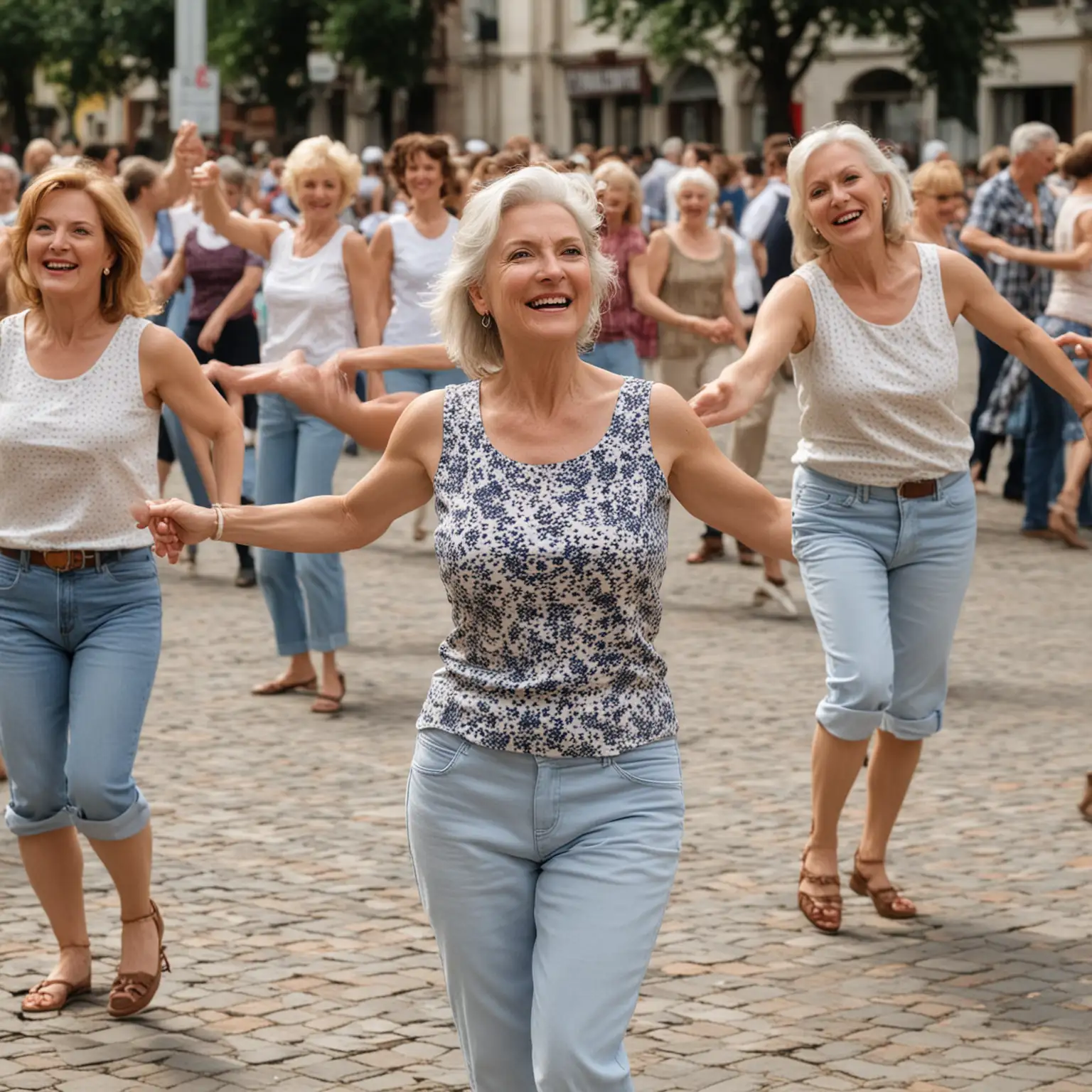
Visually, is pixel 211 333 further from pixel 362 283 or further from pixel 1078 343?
pixel 1078 343

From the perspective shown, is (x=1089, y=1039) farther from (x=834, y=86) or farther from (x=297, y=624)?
(x=834, y=86)

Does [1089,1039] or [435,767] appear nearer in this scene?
[435,767]

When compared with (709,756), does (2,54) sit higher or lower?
higher

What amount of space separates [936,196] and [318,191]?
14.1 feet

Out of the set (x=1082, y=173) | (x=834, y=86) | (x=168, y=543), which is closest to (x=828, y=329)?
(x=168, y=543)

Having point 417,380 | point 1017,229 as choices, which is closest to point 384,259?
point 417,380

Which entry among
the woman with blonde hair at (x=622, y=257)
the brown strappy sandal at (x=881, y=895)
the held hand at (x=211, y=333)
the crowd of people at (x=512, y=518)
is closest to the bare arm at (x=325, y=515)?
the crowd of people at (x=512, y=518)

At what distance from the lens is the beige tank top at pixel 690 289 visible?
12148mm

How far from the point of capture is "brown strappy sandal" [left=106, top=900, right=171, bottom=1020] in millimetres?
5371

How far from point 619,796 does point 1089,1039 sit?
6.41ft

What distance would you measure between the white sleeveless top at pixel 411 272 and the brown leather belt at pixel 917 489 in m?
5.03

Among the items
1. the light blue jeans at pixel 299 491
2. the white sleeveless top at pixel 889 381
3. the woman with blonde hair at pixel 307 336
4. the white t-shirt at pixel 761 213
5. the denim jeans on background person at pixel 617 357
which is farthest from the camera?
the white t-shirt at pixel 761 213

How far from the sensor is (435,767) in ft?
12.6

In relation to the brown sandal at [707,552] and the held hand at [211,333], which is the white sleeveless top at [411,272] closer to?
the held hand at [211,333]
